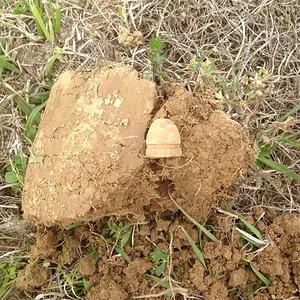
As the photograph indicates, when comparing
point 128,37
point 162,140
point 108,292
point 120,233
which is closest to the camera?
point 162,140

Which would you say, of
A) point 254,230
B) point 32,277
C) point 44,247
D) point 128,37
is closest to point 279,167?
point 254,230

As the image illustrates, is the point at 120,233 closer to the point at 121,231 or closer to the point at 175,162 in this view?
the point at 121,231

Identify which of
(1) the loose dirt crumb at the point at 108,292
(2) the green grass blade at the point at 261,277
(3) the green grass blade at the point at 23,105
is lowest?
(2) the green grass blade at the point at 261,277

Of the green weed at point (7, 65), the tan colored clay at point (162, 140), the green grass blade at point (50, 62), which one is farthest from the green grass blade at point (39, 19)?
the tan colored clay at point (162, 140)

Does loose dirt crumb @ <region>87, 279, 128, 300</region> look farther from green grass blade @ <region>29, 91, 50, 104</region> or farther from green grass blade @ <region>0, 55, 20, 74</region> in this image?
green grass blade @ <region>0, 55, 20, 74</region>

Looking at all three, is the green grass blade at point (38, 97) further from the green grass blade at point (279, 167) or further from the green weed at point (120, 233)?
the green grass blade at point (279, 167)

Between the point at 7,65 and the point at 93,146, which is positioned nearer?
the point at 93,146

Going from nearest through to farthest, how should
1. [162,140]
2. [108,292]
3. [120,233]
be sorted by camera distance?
[162,140] → [108,292] → [120,233]
